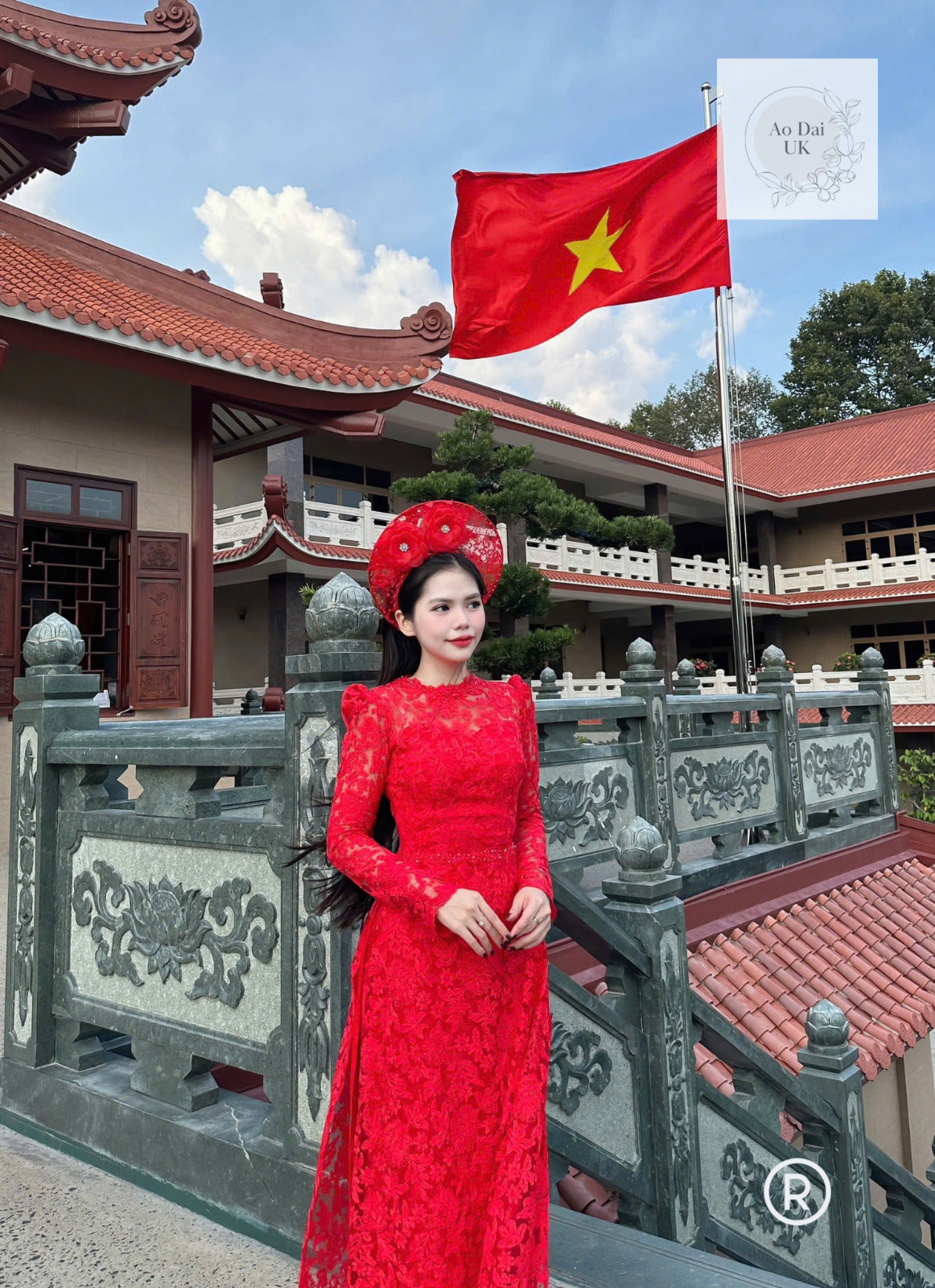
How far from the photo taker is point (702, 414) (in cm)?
3656

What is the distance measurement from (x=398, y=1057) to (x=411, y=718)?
22.8 inches

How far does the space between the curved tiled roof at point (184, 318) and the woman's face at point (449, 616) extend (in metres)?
5.24

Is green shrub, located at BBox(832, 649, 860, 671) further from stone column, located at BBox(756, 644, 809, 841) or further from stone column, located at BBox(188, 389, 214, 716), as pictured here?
stone column, located at BBox(188, 389, 214, 716)

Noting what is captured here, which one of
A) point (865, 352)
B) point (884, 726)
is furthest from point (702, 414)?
point (884, 726)

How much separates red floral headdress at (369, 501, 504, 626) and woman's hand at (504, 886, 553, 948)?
57 cm

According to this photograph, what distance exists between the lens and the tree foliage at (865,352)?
1267 inches

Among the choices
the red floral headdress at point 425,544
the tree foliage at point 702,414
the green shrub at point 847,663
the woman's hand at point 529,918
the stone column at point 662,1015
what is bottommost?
the stone column at point 662,1015

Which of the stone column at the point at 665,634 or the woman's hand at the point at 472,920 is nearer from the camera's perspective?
the woman's hand at the point at 472,920

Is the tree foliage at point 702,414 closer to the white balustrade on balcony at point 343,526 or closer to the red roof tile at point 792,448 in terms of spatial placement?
the red roof tile at point 792,448

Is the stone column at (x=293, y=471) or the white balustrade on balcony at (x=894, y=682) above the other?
the stone column at (x=293, y=471)

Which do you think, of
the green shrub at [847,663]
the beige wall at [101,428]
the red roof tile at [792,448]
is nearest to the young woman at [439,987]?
the beige wall at [101,428]

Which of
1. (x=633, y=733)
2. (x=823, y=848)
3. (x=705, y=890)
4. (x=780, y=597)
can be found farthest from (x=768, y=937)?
(x=780, y=597)

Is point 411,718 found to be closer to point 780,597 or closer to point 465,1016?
point 465,1016

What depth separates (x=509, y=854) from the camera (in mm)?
1674
